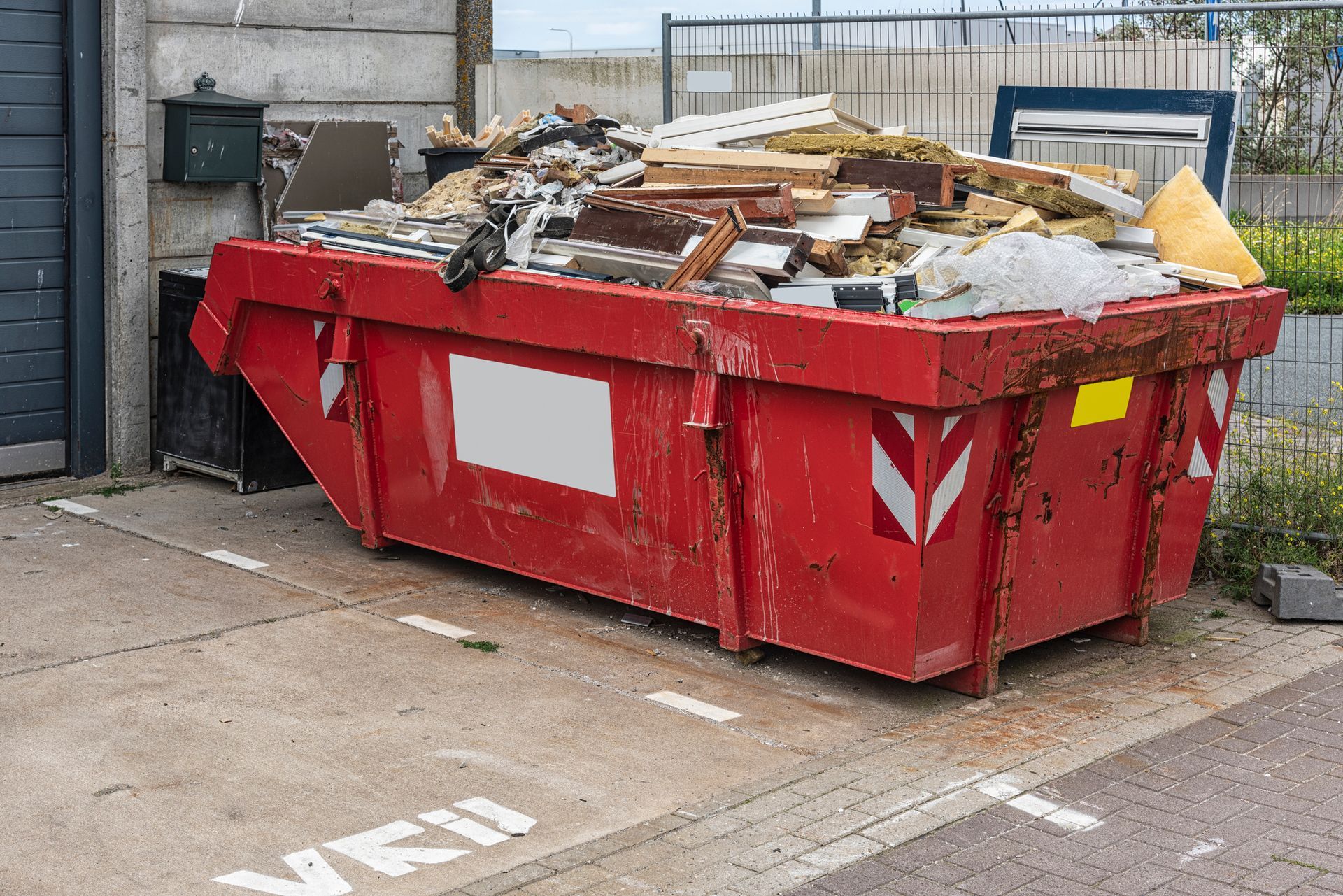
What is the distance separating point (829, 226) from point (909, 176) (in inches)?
19.6

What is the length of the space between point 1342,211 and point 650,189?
286 cm

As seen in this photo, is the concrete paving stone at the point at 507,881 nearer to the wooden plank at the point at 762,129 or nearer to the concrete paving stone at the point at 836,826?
the concrete paving stone at the point at 836,826

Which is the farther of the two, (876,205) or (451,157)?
(451,157)

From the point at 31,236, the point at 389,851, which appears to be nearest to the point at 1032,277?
the point at 389,851

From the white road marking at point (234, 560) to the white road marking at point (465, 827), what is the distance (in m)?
2.61

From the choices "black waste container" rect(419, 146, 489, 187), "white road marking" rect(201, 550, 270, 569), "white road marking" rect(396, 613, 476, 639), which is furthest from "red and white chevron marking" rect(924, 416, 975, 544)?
"black waste container" rect(419, 146, 489, 187)

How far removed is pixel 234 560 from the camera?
21.0 ft

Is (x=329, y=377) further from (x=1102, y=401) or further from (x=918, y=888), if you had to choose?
(x=918, y=888)

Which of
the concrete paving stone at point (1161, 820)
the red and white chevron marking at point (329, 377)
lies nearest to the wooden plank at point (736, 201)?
the red and white chevron marking at point (329, 377)

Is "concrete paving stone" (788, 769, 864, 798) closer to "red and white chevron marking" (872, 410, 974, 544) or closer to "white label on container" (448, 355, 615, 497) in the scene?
"red and white chevron marking" (872, 410, 974, 544)

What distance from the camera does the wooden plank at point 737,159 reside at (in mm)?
5750

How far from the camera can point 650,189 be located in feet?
18.7

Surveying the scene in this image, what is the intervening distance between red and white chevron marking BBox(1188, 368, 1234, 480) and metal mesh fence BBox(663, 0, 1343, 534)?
91cm

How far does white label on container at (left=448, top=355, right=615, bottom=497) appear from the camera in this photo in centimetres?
533
